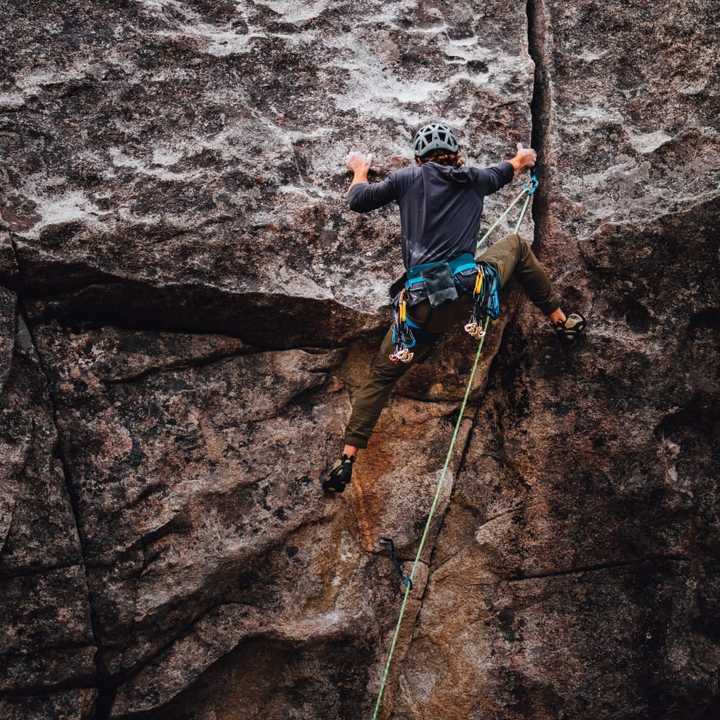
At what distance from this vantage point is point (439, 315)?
6.32 m

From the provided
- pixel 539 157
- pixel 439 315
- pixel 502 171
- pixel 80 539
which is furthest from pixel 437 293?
pixel 80 539

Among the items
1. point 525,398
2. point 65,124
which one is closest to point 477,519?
point 525,398

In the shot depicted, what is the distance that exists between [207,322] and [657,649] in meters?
4.54

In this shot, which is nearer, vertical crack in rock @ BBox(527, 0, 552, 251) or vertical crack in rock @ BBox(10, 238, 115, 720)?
vertical crack in rock @ BBox(10, 238, 115, 720)

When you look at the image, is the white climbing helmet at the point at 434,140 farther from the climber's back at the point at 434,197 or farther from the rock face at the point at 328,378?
the rock face at the point at 328,378

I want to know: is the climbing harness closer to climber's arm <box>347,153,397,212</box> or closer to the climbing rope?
the climbing rope

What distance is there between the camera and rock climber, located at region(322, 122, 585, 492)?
6.21m

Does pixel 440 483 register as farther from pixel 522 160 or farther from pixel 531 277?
pixel 522 160

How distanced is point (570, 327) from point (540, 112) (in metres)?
1.86

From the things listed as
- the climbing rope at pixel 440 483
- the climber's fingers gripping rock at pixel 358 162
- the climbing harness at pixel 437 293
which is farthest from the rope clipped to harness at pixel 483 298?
the climber's fingers gripping rock at pixel 358 162

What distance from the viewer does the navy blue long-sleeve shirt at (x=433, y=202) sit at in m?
6.21

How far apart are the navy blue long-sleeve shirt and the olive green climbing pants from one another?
309 mm

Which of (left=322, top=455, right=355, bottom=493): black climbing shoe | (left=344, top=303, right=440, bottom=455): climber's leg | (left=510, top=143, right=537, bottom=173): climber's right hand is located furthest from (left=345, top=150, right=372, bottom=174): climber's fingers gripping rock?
(left=322, top=455, right=355, bottom=493): black climbing shoe

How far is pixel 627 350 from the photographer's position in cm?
699
